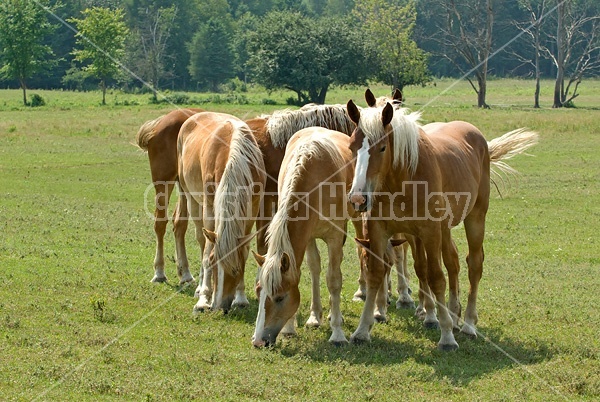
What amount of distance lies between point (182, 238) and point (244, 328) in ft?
9.55

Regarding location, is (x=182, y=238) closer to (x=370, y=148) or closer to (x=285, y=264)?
(x=285, y=264)

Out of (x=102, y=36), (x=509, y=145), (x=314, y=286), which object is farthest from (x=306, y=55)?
(x=314, y=286)

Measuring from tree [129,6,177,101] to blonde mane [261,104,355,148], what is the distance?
57.6 metres

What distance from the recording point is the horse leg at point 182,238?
10023mm

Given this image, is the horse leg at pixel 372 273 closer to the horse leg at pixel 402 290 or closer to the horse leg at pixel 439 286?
the horse leg at pixel 439 286

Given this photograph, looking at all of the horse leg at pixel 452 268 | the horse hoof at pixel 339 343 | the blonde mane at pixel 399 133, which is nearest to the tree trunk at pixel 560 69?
the horse leg at pixel 452 268

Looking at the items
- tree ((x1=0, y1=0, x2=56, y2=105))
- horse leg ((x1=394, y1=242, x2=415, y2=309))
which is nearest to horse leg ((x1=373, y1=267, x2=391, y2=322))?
horse leg ((x1=394, y1=242, x2=415, y2=309))

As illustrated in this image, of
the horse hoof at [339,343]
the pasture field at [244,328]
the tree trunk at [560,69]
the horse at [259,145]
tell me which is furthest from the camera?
the tree trunk at [560,69]

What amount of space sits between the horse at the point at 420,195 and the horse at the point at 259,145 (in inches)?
53.2

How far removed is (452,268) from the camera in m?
7.58

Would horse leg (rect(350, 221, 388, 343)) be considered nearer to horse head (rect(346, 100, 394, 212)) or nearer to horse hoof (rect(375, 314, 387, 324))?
horse head (rect(346, 100, 394, 212))

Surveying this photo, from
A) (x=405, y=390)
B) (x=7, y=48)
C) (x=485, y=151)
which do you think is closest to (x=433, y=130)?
(x=485, y=151)

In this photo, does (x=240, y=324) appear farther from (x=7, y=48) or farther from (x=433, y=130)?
(x=7, y=48)

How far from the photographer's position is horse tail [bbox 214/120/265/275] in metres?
7.23
